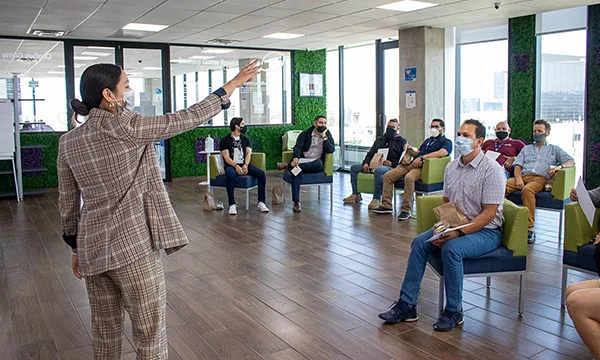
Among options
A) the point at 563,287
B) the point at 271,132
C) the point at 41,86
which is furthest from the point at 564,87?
the point at 41,86

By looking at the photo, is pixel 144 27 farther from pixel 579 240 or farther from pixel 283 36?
pixel 579 240

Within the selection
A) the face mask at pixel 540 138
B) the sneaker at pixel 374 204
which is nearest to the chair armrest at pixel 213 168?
the sneaker at pixel 374 204

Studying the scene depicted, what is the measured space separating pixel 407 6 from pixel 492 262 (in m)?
4.92

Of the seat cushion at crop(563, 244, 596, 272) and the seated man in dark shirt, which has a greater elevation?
the seated man in dark shirt

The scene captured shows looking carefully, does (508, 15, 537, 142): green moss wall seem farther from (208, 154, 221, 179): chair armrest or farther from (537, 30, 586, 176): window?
(208, 154, 221, 179): chair armrest

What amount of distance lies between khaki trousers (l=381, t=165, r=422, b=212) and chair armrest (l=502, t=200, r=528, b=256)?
3534 millimetres

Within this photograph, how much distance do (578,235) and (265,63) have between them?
31.5 ft

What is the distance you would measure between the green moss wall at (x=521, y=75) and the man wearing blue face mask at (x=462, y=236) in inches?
213

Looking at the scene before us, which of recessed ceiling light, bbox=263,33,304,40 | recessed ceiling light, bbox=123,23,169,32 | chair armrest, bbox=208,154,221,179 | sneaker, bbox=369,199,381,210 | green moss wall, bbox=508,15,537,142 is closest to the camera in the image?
sneaker, bbox=369,199,381,210

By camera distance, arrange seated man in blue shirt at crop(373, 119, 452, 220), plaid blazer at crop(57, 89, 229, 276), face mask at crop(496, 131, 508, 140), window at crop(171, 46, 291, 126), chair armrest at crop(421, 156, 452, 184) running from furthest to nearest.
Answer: window at crop(171, 46, 291, 126), seated man in blue shirt at crop(373, 119, 452, 220), chair armrest at crop(421, 156, 452, 184), face mask at crop(496, 131, 508, 140), plaid blazer at crop(57, 89, 229, 276)

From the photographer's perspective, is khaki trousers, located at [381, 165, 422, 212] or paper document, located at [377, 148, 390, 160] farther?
paper document, located at [377, 148, 390, 160]

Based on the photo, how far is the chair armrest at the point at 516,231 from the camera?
369cm

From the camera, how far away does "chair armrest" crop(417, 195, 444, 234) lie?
4.11 m

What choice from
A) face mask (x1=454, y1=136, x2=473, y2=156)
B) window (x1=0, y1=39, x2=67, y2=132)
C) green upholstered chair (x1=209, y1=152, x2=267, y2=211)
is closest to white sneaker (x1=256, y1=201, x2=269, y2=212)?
green upholstered chair (x1=209, y1=152, x2=267, y2=211)
